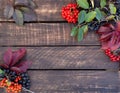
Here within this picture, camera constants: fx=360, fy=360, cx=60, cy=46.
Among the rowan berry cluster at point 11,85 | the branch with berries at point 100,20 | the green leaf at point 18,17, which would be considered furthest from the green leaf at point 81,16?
the rowan berry cluster at point 11,85

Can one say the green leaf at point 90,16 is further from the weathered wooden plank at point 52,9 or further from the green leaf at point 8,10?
the green leaf at point 8,10

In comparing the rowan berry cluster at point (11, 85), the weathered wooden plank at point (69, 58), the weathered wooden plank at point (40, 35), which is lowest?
the rowan berry cluster at point (11, 85)

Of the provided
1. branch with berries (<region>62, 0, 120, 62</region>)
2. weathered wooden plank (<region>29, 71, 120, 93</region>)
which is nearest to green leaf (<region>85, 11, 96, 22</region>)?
branch with berries (<region>62, 0, 120, 62</region>)

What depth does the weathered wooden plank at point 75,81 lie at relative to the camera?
153cm

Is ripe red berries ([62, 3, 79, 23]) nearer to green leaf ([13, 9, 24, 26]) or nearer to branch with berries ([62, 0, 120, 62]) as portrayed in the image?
branch with berries ([62, 0, 120, 62])

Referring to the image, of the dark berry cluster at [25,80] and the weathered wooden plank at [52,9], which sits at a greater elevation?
the weathered wooden plank at [52,9]

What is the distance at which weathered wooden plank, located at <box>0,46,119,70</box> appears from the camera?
1.52 meters

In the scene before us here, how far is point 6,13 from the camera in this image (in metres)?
1.50

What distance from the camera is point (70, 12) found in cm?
147

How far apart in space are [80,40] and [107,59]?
0.46 feet

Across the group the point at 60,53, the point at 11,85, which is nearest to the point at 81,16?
the point at 60,53

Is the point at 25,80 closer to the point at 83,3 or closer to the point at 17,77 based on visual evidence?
the point at 17,77

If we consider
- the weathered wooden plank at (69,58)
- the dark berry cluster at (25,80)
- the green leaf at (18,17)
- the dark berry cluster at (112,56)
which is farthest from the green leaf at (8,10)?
the dark berry cluster at (112,56)

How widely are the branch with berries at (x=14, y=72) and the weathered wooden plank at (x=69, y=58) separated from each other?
0.04 meters
